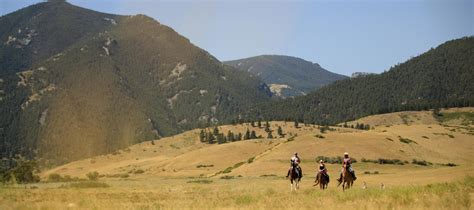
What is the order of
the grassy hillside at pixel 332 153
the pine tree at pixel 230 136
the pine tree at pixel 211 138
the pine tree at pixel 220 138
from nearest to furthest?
the grassy hillside at pixel 332 153, the pine tree at pixel 220 138, the pine tree at pixel 230 136, the pine tree at pixel 211 138

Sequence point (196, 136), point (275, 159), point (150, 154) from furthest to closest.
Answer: point (196, 136)
point (150, 154)
point (275, 159)

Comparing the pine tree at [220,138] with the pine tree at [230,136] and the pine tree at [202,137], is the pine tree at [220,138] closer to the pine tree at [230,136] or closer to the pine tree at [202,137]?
the pine tree at [230,136]

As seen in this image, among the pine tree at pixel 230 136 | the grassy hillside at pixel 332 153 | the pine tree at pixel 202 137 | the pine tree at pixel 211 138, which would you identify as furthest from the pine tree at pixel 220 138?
the grassy hillside at pixel 332 153

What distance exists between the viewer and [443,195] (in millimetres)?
25344

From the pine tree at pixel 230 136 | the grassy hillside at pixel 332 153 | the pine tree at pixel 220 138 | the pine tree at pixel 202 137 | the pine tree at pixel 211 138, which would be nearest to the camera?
the grassy hillside at pixel 332 153

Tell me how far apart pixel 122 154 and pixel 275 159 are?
10411cm

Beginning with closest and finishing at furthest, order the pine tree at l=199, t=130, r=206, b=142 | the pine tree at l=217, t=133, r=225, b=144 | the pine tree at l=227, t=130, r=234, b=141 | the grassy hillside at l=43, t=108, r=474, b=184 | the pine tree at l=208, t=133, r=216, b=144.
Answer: the grassy hillside at l=43, t=108, r=474, b=184
the pine tree at l=217, t=133, r=225, b=144
the pine tree at l=227, t=130, r=234, b=141
the pine tree at l=208, t=133, r=216, b=144
the pine tree at l=199, t=130, r=206, b=142

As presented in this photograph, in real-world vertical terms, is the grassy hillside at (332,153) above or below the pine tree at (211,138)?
below

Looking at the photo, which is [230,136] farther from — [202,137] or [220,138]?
[202,137]

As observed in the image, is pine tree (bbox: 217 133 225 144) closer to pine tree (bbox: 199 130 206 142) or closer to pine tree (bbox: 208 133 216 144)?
pine tree (bbox: 208 133 216 144)

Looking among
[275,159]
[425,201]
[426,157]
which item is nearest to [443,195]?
[425,201]

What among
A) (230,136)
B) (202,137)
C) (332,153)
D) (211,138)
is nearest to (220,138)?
(230,136)

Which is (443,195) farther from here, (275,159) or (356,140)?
(356,140)

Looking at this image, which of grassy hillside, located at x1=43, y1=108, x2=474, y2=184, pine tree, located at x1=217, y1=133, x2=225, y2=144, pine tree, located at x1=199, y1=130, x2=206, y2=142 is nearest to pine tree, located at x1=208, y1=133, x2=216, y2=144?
pine tree, located at x1=199, y1=130, x2=206, y2=142
